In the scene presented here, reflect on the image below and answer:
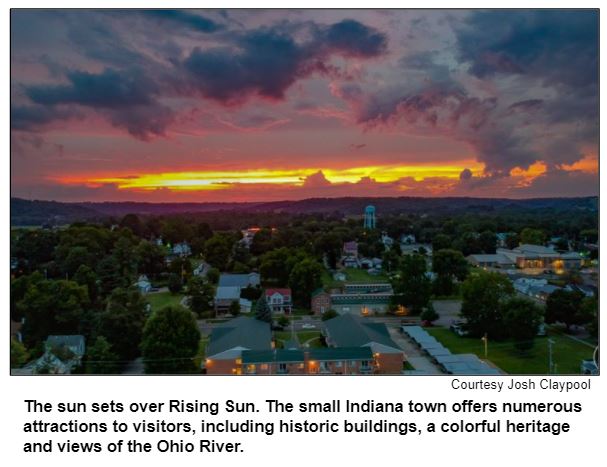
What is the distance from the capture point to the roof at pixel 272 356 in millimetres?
4062

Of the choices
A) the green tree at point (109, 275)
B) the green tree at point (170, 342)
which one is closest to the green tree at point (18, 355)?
the green tree at point (170, 342)

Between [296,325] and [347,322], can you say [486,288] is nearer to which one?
[347,322]

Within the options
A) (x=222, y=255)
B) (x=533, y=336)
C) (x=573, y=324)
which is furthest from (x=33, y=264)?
(x=573, y=324)

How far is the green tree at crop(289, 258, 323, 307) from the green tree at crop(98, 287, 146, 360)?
2085 mm

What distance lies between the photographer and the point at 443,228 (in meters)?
8.91

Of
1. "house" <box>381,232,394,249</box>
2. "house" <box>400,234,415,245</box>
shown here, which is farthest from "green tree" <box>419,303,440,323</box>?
"house" <box>400,234,415,245</box>

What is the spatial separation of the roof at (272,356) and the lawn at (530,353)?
168 cm

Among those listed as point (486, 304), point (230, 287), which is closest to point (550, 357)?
point (486, 304)

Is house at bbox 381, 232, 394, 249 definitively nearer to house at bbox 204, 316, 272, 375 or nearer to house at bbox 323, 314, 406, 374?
house at bbox 323, 314, 406, 374

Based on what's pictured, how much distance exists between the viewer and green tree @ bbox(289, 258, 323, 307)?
20.3ft

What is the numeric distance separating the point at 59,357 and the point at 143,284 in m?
2.67

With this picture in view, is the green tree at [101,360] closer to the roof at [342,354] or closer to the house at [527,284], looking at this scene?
the roof at [342,354]

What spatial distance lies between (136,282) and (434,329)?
429cm

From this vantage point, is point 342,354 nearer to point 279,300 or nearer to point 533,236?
point 279,300
